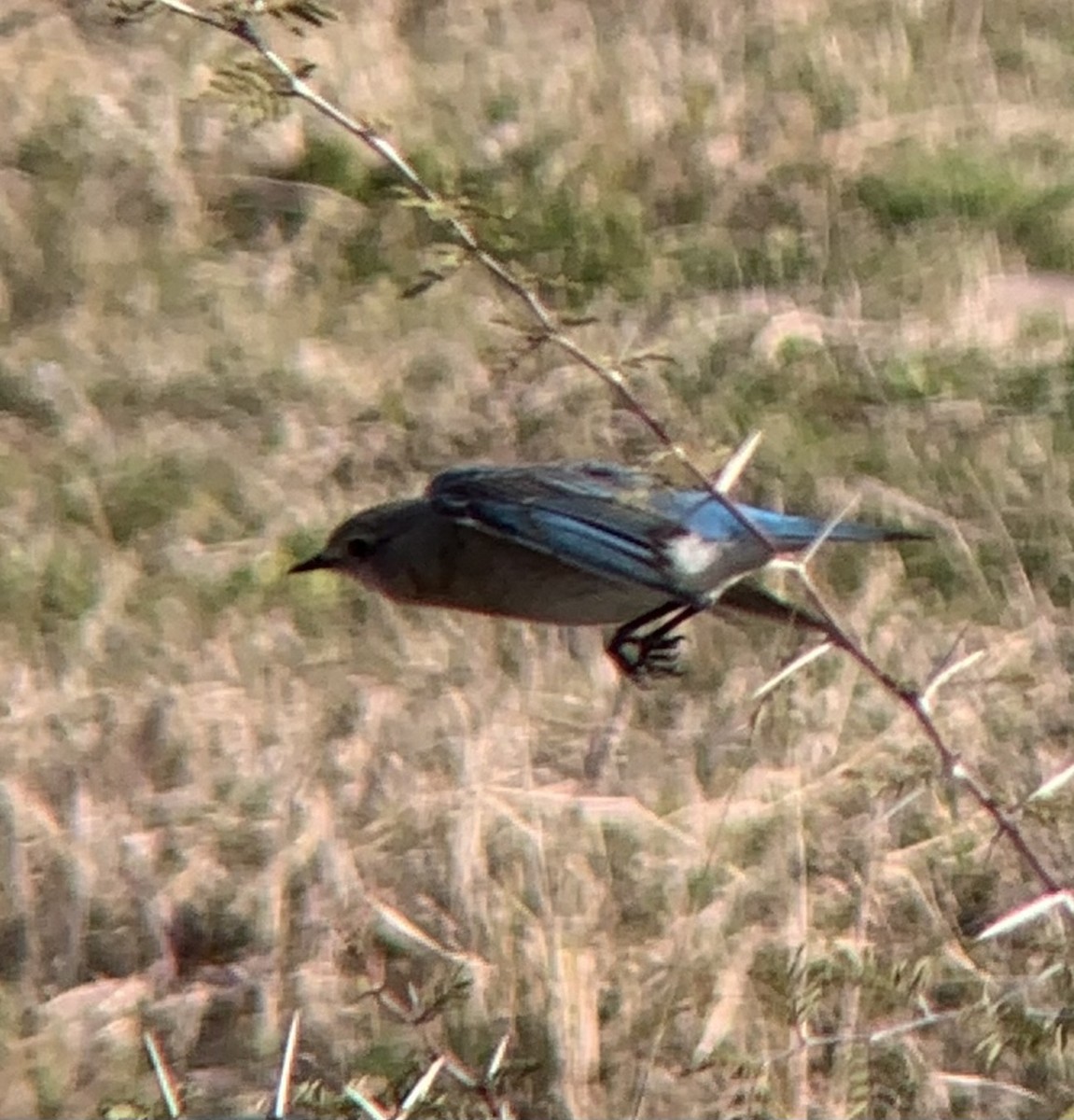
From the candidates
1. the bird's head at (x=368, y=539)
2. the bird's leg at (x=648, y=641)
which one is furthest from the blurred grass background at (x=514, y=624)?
the bird's head at (x=368, y=539)

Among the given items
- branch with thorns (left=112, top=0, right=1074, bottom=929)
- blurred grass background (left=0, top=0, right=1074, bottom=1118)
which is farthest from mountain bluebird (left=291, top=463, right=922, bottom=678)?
branch with thorns (left=112, top=0, right=1074, bottom=929)

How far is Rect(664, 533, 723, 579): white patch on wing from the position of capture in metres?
2.75

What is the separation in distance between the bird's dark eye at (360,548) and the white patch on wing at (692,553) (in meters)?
0.59

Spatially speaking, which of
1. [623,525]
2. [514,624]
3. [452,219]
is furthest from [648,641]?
[514,624]

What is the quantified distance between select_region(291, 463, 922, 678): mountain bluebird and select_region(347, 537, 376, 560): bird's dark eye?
0.05 meters

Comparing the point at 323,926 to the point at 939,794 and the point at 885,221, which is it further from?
the point at 885,221

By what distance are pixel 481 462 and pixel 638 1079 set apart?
174cm

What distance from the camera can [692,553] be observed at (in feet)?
9.05

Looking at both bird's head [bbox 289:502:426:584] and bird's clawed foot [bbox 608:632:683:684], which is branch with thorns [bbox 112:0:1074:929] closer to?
bird's clawed foot [bbox 608:632:683:684]

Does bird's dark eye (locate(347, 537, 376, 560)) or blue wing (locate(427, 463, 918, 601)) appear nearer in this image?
blue wing (locate(427, 463, 918, 601))

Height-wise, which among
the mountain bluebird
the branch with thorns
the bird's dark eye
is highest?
the branch with thorns

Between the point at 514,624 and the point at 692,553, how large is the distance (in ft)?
5.43

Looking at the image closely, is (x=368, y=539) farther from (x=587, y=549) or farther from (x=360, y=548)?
(x=587, y=549)

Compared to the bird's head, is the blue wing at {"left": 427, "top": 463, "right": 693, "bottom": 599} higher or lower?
higher
